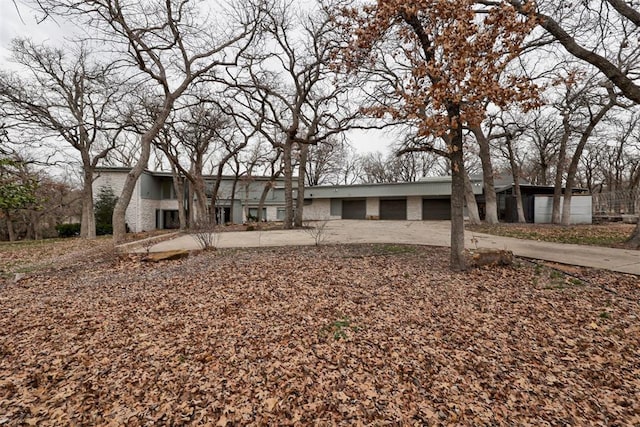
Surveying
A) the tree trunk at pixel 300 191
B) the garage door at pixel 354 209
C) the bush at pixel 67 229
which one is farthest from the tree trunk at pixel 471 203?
A: the bush at pixel 67 229

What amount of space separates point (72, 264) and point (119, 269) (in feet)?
5.85

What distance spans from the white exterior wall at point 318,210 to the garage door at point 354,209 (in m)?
1.51

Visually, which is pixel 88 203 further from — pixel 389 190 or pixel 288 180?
pixel 389 190

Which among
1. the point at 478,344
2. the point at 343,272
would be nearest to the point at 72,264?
the point at 343,272

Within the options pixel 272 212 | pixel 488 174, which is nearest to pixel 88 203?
pixel 272 212

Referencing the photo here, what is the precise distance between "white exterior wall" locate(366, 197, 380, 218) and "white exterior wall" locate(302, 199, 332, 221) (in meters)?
3.86

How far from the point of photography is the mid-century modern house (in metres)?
20.7

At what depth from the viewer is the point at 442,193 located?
2180 cm

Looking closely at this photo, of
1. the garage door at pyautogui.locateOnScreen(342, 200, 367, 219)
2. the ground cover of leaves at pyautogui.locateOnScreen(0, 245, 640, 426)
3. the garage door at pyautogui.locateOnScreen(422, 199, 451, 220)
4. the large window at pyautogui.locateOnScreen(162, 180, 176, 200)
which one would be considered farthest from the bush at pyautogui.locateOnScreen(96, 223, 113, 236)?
the garage door at pyautogui.locateOnScreen(422, 199, 451, 220)

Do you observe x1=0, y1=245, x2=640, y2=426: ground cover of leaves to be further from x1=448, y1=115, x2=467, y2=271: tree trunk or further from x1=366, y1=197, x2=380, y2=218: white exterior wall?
x1=366, y1=197, x2=380, y2=218: white exterior wall

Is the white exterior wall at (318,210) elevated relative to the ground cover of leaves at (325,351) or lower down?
elevated

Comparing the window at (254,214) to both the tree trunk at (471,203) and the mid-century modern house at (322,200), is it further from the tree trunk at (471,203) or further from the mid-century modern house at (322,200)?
the tree trunk at (471,203)

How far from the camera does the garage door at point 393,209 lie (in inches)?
974

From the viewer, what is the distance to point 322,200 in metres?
27.0
